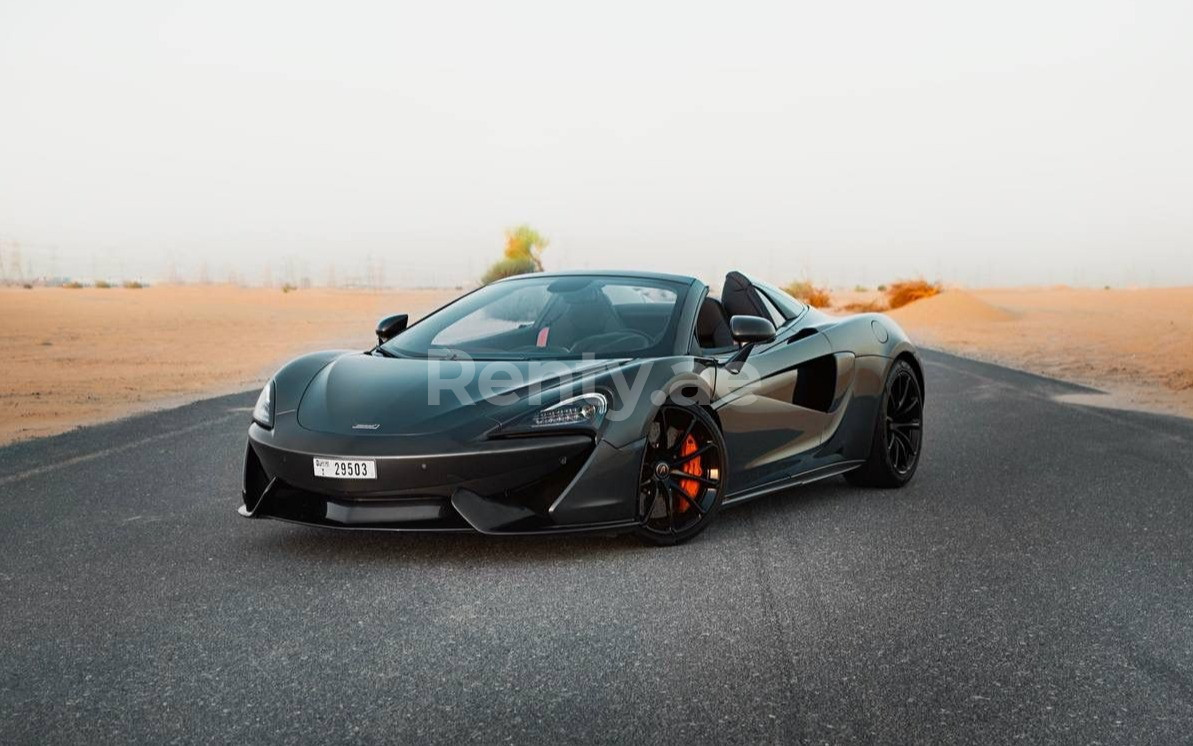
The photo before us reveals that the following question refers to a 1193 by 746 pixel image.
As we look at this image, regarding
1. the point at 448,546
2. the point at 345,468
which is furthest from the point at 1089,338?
the point at 345,468

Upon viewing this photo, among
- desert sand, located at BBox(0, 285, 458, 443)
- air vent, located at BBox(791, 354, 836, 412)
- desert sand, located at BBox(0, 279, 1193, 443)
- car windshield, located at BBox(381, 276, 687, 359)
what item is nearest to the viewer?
car windshield, located at BBox(381, 276, 687, 359)

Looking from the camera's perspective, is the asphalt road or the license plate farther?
the license plate

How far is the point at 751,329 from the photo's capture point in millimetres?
6305

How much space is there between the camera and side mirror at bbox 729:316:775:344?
6.29 meters

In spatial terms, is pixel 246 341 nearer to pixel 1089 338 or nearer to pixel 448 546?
pixel 1089 338

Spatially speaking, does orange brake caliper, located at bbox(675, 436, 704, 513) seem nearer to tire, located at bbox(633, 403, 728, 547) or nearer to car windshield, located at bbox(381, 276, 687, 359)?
tire, located at bbox(633, 403, 728, 547)

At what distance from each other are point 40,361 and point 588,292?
17550 mm

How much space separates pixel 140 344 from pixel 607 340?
23.7 meters

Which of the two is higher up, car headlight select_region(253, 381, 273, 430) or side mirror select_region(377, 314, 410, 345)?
side mirror select_region(377, 314, 410, 345)

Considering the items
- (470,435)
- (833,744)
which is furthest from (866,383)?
(833,744)

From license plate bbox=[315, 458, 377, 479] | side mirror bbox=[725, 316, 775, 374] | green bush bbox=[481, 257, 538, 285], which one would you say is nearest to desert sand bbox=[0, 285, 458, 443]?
green bush bbox=[481, 257, 538, 285]

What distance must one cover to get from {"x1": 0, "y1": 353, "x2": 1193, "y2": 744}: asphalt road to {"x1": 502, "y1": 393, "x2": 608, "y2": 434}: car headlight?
64cm

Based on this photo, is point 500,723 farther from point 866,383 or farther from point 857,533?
point 866,383

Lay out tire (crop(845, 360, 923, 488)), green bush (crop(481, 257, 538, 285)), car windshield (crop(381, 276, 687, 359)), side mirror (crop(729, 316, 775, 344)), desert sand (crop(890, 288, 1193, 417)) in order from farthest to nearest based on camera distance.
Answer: green bush (crop(481, 257, 538, 285)) → desert sand (crop(890, 288, 1193, 417)) → tire (crop(845, 360, 923, 488)) → car windshield (crop(381, 276, 687, 359)) → side mirror (crop(729, 316, 775, 344))
